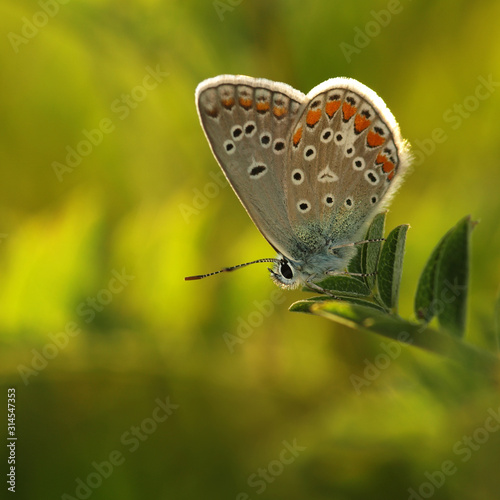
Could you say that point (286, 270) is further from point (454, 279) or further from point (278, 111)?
point (454, 279)

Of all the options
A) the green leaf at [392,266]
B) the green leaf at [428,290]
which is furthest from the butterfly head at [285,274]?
the green leaf at [428,290]

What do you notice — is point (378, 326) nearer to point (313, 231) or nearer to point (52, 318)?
point (313, 231)

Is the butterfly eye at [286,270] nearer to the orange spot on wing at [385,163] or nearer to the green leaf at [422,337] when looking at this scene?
the orange spot on wing at [385,163]

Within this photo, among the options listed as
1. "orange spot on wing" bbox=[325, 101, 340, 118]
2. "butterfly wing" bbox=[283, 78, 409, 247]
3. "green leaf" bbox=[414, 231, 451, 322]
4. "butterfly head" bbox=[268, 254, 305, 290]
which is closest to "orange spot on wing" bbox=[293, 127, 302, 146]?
"butterfly wing" bbox=[283, 78, 409, 247]

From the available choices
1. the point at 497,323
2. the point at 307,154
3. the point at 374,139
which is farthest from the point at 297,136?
the point at 497,323

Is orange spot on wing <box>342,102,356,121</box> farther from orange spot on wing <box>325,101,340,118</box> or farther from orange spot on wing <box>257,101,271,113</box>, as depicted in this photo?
orange spot on wing <box>257,101,271,113</box>

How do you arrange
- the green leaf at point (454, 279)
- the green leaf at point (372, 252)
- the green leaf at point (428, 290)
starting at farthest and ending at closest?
the green leaf at point (372, 252) < the green leaf at point (428, 290) < the green leaf at point (454, 279)

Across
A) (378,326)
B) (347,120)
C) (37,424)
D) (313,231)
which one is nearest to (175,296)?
(313,231)
